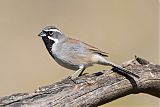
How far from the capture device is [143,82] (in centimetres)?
598

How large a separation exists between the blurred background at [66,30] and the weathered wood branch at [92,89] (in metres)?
5.91

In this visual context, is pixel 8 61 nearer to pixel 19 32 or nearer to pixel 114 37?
pixel 19 32

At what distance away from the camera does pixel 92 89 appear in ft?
18.3

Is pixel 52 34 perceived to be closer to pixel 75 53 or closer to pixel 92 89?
pixel 75 53

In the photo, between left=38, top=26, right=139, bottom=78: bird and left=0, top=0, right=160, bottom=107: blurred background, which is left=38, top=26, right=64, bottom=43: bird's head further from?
left=0, top=0, right=160, bottom=107: blurred background

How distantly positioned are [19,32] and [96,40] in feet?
5.01

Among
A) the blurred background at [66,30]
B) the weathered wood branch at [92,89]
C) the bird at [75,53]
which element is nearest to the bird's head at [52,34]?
the bird at [75,53]

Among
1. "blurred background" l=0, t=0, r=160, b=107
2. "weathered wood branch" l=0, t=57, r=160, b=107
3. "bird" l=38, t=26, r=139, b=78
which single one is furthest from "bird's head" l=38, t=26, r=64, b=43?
"blurred background" l=0, t=0, r=160, b=107

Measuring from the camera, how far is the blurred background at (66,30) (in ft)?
40.9

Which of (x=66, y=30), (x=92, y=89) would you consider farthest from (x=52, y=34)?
(x=66, y=30)

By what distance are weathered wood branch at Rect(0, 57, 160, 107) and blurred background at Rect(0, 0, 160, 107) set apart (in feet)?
19.4

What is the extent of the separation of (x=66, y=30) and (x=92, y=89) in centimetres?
773

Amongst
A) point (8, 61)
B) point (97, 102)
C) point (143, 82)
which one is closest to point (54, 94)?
point (97, 102)

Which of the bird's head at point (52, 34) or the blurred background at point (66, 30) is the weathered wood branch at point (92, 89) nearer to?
the bird's head at point (52, 34)
